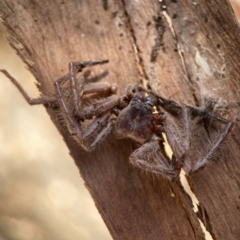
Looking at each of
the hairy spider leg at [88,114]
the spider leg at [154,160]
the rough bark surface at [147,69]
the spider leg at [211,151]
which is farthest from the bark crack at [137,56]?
the spider leg at [211,151]

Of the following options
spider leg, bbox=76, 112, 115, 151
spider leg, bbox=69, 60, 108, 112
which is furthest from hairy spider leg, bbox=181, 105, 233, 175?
spider leg, bbox=69, 60, 108, 112

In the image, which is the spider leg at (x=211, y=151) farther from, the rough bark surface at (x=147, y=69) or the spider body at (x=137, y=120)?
the spider body at (x=137, y=120)

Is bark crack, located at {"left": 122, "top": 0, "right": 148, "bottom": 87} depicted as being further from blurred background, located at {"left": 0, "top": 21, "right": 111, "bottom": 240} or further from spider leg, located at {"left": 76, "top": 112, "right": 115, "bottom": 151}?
blurred background, located at {"left": 0, "top": 21, "right": 111, "bottom": 240}

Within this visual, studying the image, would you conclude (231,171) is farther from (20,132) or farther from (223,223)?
(20,132)

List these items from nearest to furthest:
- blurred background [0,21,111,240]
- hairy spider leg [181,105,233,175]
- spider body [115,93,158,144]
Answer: hairy spider leg [181,105,233,175]
spider body [115,93,158,144]
blurred background [0,21,111,240]

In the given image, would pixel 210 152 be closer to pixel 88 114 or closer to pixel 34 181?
pixel 88 114

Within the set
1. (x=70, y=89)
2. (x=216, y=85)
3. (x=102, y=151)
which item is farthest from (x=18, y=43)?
(x=216, y=85)
